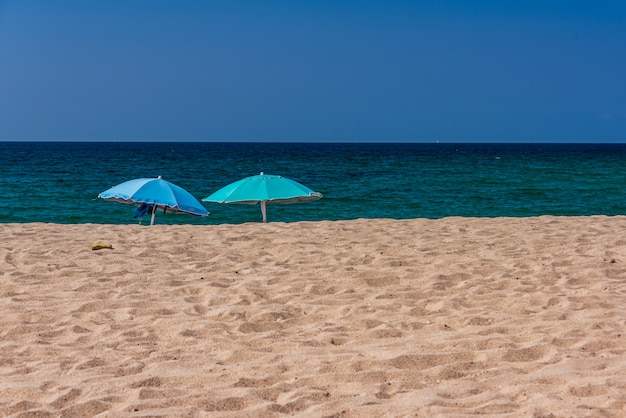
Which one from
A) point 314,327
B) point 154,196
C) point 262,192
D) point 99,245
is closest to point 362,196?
point 262,192

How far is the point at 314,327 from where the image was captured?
18.6 ft

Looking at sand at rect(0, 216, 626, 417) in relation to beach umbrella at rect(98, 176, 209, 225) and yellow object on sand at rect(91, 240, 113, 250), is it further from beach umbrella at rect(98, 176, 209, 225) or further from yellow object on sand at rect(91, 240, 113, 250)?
beach umbrella at rect(98, 176, 209, 225)

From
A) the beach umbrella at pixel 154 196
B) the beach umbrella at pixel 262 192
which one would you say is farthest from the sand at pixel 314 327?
the beach umbrella at pixel 262 192

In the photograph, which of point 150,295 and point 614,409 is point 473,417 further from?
point 150,295

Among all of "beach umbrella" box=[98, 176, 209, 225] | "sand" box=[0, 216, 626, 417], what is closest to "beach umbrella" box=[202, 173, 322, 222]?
"beach umbrella" box=[98, 176, 209, 225]

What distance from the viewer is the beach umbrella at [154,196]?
11.2 m

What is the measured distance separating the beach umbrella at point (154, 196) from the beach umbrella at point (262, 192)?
60cm

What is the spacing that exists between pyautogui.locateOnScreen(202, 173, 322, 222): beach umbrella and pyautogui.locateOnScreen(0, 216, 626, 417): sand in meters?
2.45

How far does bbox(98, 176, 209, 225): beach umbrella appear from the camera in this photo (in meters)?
11.2

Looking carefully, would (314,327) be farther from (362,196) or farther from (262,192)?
(362,196)

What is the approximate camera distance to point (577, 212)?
21922 mm

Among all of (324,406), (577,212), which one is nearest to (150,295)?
(324,406)

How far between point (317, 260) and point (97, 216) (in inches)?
523

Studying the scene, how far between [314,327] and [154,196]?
246 inches
